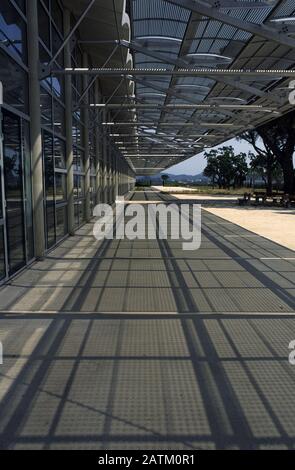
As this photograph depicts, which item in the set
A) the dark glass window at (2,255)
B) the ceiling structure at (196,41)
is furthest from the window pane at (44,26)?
the dark glass window at (2,255)

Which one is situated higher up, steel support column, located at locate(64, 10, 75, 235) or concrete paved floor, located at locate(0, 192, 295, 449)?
steel support column, located at locate(64, 10, 75, 235)

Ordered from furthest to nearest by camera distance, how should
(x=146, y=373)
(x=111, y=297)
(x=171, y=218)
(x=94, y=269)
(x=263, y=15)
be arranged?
(x=171, y=218)
(x=263, y=15)
(x=94, y=269)
(x=111, y=297)
(x=146, y=373)

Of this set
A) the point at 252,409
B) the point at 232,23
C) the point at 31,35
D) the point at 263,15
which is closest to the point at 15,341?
the point at 252,409

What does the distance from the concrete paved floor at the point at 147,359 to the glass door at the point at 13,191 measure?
20.4 inches

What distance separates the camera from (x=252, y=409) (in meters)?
3.40

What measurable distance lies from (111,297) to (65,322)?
1240 mm

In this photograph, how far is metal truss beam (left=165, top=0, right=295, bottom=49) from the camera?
8609 mm

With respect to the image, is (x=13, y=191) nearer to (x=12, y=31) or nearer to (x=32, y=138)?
(x=32, y=138)

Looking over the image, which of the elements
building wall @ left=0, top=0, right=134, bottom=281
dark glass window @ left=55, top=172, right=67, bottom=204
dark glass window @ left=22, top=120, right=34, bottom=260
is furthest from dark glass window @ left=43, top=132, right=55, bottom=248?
dark glass window @ left=22, top=120, right=34, bottom=260

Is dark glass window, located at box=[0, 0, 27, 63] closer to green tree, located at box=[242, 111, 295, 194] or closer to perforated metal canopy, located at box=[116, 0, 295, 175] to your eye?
perforated metal canopy, located at box=[116, 0, 295, 175]

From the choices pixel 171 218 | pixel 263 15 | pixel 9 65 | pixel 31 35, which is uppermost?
pixel 263 15

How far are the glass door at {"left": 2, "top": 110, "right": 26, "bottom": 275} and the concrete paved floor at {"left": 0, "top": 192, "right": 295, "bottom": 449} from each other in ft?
1.70

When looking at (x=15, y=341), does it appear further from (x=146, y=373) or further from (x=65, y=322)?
(x=146, y=373)

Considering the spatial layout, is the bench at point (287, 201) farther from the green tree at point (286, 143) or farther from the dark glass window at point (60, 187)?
the dark glass window at point (60, 187)
